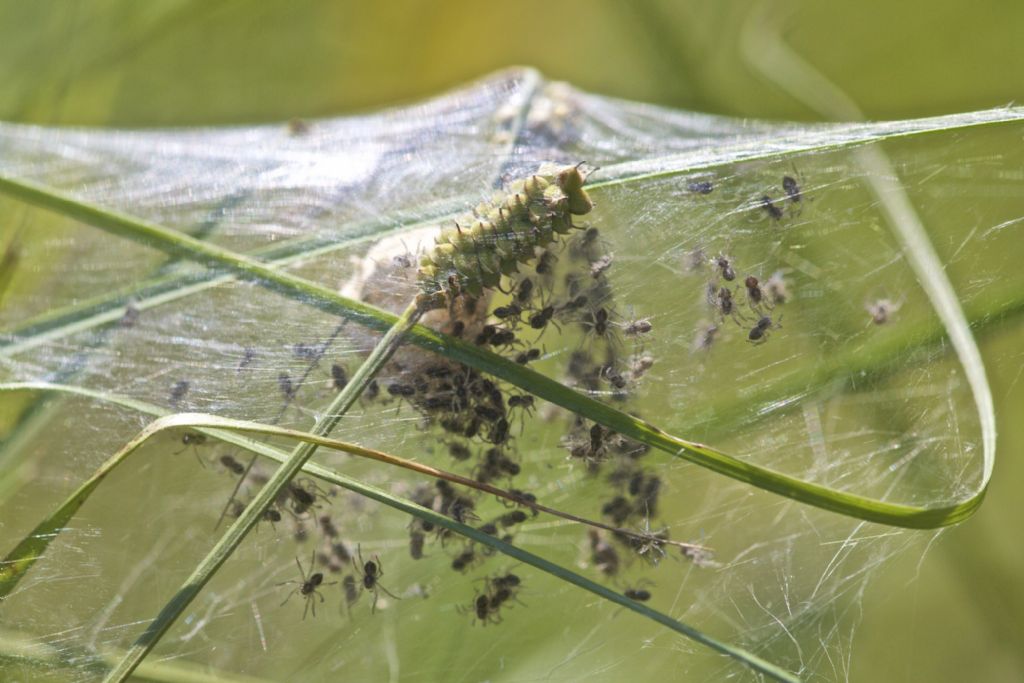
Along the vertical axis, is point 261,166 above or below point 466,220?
above

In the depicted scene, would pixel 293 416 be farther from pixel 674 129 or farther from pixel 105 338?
pixel 674 129

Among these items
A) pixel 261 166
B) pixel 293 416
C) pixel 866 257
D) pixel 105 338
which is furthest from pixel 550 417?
pixel 261 166

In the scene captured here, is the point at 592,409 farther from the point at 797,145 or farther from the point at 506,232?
the point at 797,145

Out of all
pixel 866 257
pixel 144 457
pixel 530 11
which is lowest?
pixel 144 457

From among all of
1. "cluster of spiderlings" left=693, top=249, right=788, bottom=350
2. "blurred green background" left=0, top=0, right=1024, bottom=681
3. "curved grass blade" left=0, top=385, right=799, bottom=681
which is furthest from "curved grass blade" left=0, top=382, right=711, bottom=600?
"blurred green background" left=0, top=0, right=1024, bottom=681

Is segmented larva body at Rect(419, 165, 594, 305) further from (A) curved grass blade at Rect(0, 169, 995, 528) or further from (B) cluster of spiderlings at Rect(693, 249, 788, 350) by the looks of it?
(B) cluster of spiderlings at Rect(693, 249, 788, 350)

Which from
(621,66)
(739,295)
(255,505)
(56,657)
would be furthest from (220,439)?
(621,66)
